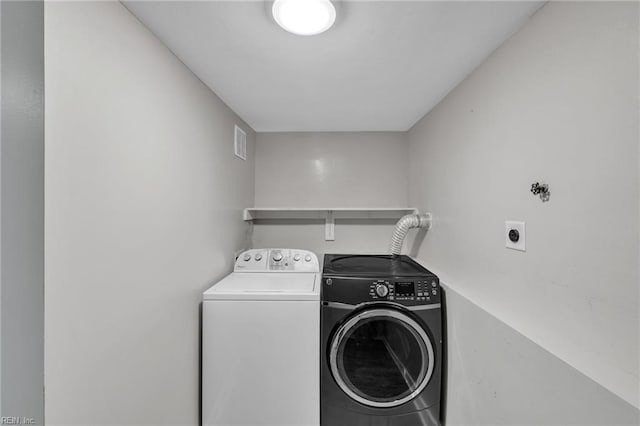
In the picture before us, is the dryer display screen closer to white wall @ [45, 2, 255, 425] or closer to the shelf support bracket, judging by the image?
the shelf support bracket

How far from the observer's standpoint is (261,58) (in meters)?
1.23

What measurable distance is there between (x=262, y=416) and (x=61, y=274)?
1248 mm

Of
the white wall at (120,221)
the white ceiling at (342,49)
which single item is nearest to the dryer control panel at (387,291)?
the white wall at (120,221)

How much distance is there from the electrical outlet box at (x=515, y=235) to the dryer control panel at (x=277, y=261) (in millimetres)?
1296

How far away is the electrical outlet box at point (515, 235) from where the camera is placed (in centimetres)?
99

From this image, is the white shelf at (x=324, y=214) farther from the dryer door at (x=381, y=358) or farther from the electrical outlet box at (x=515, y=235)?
the electrical outlet box at (x=515, y=235)

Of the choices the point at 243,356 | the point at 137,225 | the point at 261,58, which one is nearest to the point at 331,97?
the point at 261,58

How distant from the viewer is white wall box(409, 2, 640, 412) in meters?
0.66

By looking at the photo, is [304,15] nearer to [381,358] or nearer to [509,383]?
[509,383]

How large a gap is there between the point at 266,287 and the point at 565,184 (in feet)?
4.80

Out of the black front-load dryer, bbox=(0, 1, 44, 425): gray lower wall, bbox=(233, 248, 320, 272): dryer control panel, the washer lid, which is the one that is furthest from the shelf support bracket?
bbox=(0, 1, 44, 425): gray lower wall

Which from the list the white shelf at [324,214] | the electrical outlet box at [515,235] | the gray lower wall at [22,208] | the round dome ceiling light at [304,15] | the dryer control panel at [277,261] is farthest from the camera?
the white shelf at [324,214]

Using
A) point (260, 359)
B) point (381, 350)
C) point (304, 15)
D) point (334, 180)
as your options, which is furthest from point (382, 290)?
point (304, 15)

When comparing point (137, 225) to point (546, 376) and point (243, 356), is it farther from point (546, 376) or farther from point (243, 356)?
point (546, 376)
